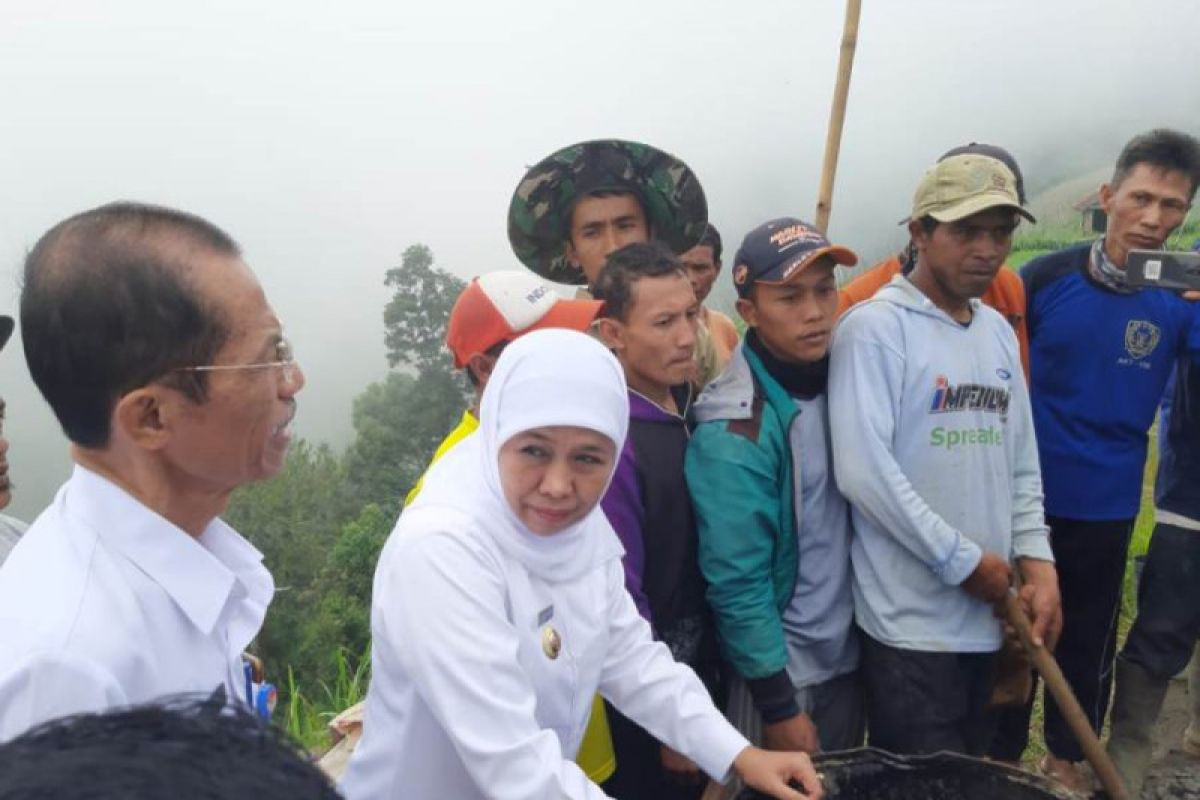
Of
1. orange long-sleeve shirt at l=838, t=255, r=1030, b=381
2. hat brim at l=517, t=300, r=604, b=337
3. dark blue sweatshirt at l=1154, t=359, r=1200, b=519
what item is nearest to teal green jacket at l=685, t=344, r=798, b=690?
hat brim at l=517, t=300, r=604, b=337

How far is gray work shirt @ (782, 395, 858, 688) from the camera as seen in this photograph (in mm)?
2277

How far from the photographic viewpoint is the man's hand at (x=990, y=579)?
7.23 ft

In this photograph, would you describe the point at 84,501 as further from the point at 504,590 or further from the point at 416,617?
the point at 504,590

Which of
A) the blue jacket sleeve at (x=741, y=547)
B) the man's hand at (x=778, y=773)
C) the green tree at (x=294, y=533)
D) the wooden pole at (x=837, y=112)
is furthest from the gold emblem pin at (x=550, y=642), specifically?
the green tree at (x=294, y=533)

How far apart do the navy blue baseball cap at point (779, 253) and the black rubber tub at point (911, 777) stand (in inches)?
40.8

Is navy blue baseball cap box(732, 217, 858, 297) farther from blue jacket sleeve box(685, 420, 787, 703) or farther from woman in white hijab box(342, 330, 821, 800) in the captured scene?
woman in white hijab box(342, 330, 821, 800)

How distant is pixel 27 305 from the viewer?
Answer: 3.67 ft

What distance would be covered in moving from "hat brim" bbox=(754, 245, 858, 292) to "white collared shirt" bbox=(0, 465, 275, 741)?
1375 mm

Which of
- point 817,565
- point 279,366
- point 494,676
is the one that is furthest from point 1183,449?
point 279,366

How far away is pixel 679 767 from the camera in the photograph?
A: 84.9 inches

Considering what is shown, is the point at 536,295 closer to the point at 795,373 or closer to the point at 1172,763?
the point at 795,373

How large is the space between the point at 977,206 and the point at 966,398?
46cm

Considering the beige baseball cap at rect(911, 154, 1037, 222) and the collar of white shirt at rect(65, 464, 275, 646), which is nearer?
the collar of white shirt at rect(65, 464, 275, 646)

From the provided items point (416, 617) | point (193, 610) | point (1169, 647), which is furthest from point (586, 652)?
point (1169, 647)
